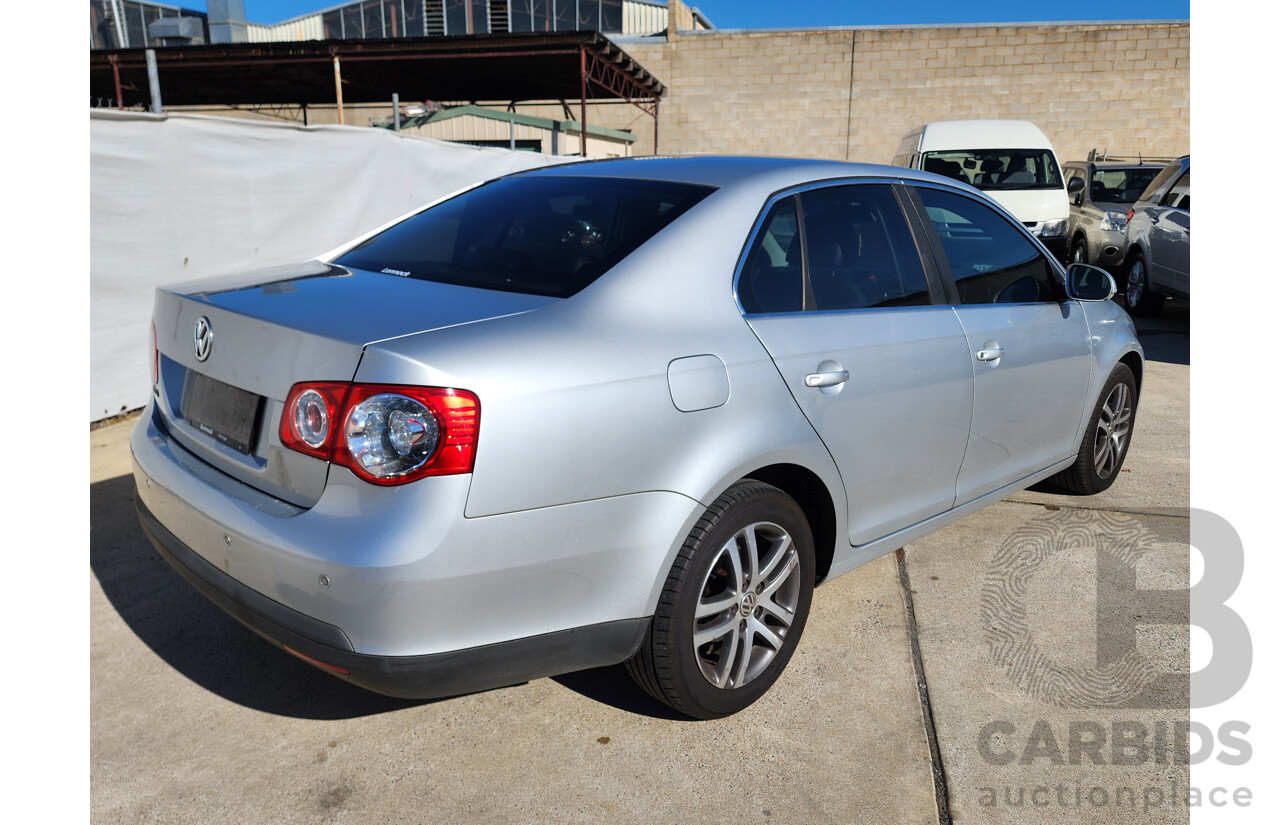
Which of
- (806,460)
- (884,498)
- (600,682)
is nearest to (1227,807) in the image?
(884,498)

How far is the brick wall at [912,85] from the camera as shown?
82.4 feet

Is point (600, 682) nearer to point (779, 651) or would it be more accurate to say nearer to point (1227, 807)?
point (779, 651)

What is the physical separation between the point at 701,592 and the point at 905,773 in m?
0.75

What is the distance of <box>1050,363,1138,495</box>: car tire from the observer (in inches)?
167

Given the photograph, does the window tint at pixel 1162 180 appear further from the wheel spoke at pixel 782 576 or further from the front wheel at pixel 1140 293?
the wheel spoke at pixel 782 576

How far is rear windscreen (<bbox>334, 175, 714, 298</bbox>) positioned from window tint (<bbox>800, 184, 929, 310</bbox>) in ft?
1.41

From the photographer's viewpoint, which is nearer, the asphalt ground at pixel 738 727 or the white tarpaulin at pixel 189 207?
the asphalt ground at pixel 738 727

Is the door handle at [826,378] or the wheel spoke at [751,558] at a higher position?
the door handle at [826,378]

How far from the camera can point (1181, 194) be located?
30.9 ft

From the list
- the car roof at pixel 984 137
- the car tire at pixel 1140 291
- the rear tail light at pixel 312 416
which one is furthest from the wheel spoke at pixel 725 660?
the car roof at pixel 984 137

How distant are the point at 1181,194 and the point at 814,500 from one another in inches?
343

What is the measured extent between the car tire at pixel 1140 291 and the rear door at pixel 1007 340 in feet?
23.6

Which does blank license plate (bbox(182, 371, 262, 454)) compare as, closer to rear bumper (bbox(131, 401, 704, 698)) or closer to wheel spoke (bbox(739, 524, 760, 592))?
rear bumper (bbox(131, 401, 704, 698))

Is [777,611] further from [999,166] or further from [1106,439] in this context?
[999,166]
